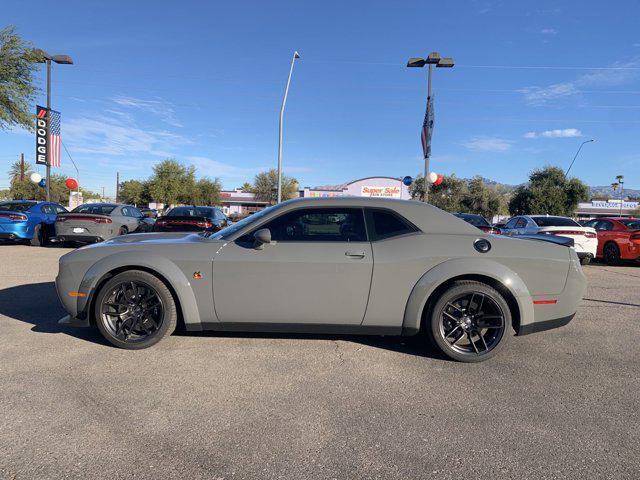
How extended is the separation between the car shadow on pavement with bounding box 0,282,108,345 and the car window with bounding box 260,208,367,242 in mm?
2067

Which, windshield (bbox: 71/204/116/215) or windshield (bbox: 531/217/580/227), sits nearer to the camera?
windshield (bbox: 71/204/116/215)

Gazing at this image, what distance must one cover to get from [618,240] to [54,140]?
2229 centimetres

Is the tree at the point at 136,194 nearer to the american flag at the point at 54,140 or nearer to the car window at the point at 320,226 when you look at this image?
the american flag at the point at 54,140

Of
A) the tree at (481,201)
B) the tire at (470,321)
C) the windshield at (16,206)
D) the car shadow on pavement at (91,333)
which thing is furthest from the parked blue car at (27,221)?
the tree at (481,201)

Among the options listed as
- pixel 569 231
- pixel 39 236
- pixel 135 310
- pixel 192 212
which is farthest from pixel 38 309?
pixel 569 231

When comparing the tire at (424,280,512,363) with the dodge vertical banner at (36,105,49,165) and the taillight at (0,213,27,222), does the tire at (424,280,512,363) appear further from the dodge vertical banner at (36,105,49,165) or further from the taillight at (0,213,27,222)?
the dodge vertical banner at (36,105,49,165)

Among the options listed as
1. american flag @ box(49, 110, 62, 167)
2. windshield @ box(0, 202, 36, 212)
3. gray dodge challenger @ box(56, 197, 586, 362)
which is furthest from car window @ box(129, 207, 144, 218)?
gray dodge challenger @ box(56, 197, 586, 362)

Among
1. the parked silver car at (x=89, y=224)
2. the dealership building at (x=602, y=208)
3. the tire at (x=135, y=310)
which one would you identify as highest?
the dealership building at (x=602, y=208)

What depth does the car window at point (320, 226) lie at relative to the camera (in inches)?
146

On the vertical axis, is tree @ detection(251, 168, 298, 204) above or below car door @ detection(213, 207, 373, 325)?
above

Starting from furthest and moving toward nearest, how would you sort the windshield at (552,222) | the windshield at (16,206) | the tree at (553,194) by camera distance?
the tree at (553,194)
the windshield at (552,222)
the windshield at (16,206)

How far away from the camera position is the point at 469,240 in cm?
366

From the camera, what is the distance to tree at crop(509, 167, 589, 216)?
1556 inches

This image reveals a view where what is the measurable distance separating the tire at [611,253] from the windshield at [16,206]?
55.4 ft
